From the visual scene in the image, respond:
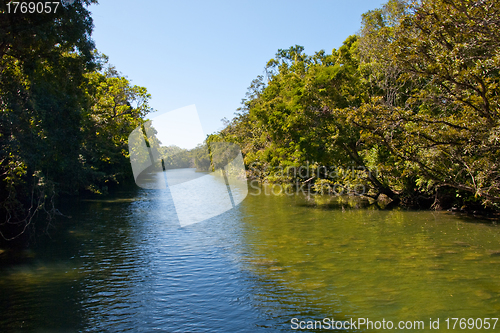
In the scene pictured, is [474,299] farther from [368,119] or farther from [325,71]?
[325,71]

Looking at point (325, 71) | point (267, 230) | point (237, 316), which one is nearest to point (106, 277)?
point (237, 316)

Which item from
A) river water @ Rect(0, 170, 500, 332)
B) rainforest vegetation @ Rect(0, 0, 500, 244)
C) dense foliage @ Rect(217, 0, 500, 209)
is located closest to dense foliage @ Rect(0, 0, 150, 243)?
rainforest vegetation @ Rect(0, 0, 500, 244)

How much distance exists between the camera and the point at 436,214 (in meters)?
20.0

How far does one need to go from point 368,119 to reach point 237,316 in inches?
428

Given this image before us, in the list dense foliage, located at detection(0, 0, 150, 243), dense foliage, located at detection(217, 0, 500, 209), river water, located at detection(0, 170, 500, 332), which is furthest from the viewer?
dense foliage, located at detection(0, 0, 150, 243)

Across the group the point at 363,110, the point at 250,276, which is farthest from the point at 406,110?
the point at 250,276

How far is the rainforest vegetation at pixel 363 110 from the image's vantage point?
11727 mm

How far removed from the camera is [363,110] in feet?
51.5

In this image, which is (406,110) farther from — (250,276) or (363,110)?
(250,276)

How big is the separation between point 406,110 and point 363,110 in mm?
2677

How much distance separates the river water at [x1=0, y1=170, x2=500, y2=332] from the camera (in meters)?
7.89

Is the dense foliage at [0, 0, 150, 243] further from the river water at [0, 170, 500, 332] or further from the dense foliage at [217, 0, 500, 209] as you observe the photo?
the dense foliage at [217, 0, 500, 209]

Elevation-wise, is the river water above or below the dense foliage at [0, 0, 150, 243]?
below

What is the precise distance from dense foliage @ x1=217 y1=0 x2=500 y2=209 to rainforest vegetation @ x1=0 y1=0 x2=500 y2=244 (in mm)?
63
